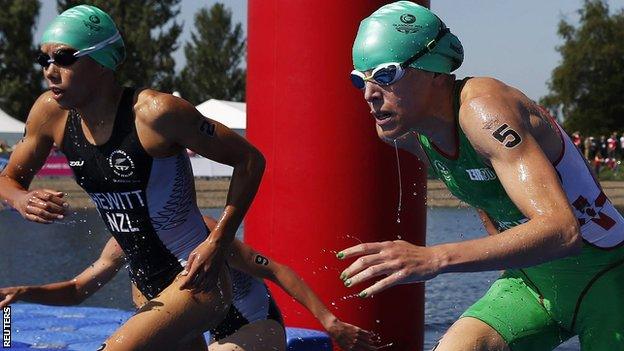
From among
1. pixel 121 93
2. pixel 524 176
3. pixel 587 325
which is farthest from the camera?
pixel 121 93

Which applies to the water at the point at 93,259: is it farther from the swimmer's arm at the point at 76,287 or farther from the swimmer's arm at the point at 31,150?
the swimmer's arm at the point at 31,150

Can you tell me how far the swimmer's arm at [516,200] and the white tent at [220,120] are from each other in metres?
25.7

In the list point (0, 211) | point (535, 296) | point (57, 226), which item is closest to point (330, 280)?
point (535, 296)

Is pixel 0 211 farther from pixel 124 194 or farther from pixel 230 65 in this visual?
pixel 230 65

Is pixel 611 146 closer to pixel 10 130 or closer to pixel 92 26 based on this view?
pixel 10 130

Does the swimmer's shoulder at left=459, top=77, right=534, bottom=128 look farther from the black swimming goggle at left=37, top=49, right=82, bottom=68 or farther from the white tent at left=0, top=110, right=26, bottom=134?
the white tent at left=0, top=110, right=26, bottom=134

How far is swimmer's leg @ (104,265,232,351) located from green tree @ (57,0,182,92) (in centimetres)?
4558

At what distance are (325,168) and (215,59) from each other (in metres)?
60.8

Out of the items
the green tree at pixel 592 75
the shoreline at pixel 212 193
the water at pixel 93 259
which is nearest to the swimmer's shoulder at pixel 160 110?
the water at pixel 93 259

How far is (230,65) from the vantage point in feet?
218

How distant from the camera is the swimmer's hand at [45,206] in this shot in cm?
426

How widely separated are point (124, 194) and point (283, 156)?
173cm

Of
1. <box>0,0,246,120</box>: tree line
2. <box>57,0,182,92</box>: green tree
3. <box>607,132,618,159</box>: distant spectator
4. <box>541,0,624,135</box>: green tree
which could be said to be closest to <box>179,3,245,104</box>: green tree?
<box>0,0,246,120</box>: tree line

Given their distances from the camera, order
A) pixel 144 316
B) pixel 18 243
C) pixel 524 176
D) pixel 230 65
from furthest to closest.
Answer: pixel 230 65, pixel 18 243, pixel 144 316, pixel 524 176
